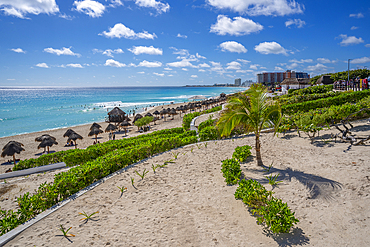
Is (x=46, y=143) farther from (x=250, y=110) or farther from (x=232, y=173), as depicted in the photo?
(x=250, y=110)

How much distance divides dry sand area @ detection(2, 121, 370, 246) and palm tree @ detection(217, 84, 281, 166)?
161 cm

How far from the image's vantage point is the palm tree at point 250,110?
5848mm

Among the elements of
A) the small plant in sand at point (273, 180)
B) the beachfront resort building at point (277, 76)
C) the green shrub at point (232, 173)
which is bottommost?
the small plant in sand at point (273, 180)

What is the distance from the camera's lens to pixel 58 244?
12.0 feet

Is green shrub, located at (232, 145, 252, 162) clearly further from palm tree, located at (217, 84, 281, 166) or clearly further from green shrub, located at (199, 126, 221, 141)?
green shrub, located at (199, 126, 221, 141)

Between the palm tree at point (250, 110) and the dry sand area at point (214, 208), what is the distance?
63.6 inches

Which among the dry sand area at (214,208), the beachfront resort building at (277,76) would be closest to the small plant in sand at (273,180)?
the dry sand area at (214,208)

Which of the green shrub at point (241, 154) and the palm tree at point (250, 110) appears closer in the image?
the palm tree at point (250, 110)

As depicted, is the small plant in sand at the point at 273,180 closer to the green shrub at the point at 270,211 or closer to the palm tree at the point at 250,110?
the green shrub at the point at 270,211

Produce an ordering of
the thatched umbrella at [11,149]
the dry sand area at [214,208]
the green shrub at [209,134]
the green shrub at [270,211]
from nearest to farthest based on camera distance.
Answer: the green shrub at [270,211] → the dry sand area at [214,208] → the green shrub at [209,134] → the thatched umbrella at [11,149]

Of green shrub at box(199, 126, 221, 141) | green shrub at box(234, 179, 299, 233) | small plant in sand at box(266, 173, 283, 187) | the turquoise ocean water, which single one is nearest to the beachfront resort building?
the turquoise ocean water

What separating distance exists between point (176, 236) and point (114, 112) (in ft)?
84.9

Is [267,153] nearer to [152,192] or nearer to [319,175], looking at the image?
[319,175]

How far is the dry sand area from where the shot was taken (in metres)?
3.63
